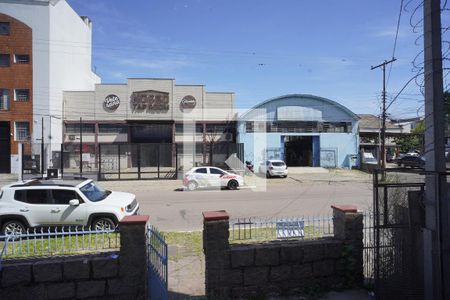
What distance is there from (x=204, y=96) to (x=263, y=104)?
876 cm

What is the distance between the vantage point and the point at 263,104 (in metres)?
45.2

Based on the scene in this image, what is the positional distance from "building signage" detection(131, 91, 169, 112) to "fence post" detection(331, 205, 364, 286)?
44671mm

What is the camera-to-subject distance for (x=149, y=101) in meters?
49.6

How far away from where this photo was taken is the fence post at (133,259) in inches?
221

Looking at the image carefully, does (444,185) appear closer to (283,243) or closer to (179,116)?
(283,243)

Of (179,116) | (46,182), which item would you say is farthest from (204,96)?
(46,182)

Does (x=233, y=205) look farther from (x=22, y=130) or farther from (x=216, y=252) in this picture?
(x=22, y=130)

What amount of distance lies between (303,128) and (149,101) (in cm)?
1965

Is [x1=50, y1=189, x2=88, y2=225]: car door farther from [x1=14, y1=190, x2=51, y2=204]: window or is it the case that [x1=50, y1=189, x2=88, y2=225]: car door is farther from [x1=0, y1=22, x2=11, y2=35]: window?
[x1=0, y1=22, x2=11, y2=35]: window

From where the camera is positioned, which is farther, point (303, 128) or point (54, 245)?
point (303, 128)

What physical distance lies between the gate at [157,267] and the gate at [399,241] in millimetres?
3097

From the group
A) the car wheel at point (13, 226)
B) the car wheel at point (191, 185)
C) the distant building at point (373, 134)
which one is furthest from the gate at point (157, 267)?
the distant building at point (373, 134)

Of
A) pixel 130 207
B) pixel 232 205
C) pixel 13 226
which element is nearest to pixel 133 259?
pixel 130 207

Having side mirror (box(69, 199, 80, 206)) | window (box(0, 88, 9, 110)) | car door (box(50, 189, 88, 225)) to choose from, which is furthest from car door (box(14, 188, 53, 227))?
window (box(0, 88, 9, 110))
